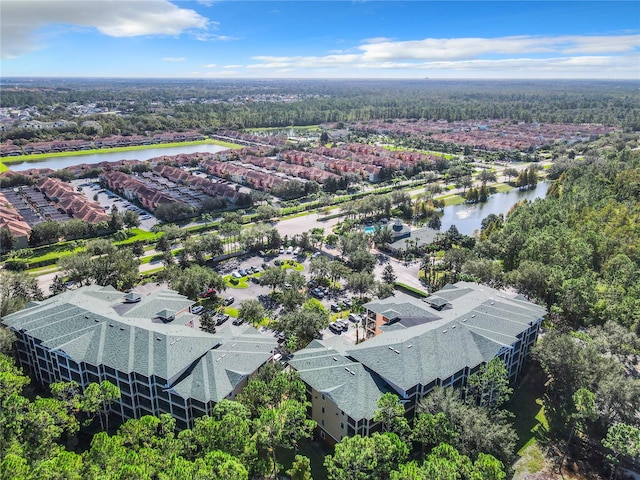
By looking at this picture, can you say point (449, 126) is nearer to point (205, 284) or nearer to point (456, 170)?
point (456, 170)

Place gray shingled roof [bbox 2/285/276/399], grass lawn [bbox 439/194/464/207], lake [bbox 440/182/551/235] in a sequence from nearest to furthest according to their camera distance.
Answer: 1. gray shingled roof [bbox 2/285/276/399]
2. lake [bbox 440/182/551/235]
3. grass lawn [bbox 439/194/464/207]

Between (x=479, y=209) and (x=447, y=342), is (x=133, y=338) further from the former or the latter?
(x=479, y=209)

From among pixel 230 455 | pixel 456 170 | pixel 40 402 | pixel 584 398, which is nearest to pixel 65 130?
pixel 456 170

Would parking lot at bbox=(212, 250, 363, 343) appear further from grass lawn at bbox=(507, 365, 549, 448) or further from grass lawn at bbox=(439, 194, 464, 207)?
grass lawn at bbox=(439, 194, 464, 207)

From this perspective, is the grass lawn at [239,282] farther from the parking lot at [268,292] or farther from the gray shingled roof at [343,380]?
the gray shingled roof at [343,380]

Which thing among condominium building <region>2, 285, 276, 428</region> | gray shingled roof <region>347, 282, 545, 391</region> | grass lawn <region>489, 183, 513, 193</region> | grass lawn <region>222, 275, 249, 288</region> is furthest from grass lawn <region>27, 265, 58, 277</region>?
grass lawn <region>489, 183, 513, 193</region>

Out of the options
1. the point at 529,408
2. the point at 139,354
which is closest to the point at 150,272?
the point at 139,354
